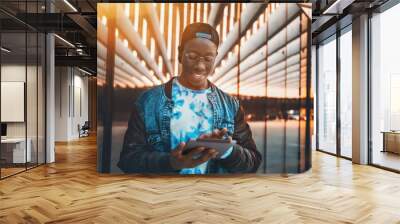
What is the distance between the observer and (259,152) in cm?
699

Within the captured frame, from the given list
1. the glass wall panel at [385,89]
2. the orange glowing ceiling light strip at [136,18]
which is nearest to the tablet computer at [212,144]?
the orange glowing ceiling light strip at [136,18]

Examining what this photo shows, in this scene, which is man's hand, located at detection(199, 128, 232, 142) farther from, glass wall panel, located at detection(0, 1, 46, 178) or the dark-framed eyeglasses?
glass wall panel, located at detection(0, 1, 46, 178)

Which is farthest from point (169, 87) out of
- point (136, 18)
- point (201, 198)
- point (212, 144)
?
point (201, 198)

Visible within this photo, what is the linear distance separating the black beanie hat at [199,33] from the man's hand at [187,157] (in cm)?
174

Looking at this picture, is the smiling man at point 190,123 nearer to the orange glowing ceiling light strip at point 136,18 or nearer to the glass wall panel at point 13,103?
the orange glowing ceiling light strip at point 136,18

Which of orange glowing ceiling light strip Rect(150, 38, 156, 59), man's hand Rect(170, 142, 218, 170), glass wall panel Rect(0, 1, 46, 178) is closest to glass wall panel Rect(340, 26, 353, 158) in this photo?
man's hand Rect(170, 142, 218, 170)

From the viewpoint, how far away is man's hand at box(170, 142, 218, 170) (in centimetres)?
681

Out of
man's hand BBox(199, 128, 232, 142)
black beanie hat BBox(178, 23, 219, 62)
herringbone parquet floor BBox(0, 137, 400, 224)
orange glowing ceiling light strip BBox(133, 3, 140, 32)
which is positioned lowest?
herringbone parquet floor BBox(0, 137, 400, 224)

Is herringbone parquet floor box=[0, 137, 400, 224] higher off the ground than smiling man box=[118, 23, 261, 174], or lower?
lower

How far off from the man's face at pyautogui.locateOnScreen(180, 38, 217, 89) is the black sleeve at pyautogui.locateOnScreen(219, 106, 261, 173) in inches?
36.3

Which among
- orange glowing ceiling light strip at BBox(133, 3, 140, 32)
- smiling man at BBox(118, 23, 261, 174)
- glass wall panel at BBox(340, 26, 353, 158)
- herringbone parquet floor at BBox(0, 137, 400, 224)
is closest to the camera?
herringbone parquet floor at BBox(0, 137, 400, 224)

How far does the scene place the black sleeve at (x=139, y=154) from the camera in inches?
270

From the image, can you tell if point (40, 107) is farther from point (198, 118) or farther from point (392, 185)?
point (392, 185)

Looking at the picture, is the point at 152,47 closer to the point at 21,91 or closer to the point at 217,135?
the point at 217,135
